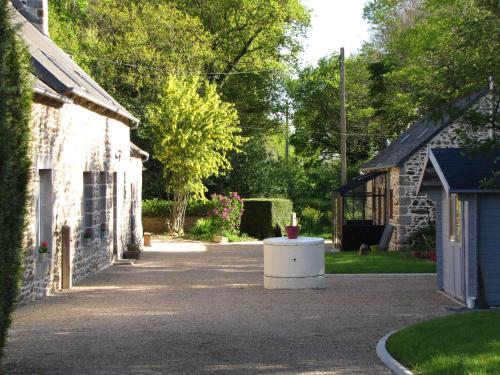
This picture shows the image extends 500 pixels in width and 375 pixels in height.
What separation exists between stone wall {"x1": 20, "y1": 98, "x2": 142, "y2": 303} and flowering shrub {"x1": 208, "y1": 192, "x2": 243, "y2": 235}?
7758 mm

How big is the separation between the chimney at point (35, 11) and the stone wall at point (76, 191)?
3.27 meters

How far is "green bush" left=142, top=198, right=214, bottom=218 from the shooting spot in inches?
1367

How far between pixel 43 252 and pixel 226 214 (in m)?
18.5

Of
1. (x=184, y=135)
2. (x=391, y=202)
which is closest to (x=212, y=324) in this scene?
(x=391, y=202)

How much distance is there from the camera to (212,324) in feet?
37.9

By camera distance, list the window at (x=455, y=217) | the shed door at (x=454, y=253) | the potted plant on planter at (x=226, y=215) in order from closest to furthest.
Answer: the shed door at (x=454, y=253) < the window at (x=455, y=217) < the potted plant on planter at (x=226, y=215)

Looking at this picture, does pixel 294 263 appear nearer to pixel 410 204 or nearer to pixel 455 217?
pixel 455 217

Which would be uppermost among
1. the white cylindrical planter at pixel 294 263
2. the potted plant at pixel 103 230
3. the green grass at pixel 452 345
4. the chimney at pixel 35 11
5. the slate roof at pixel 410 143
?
the chimney at pixel 35 11

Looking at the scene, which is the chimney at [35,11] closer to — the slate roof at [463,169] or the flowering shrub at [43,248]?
the flowering shrub at [43,248]

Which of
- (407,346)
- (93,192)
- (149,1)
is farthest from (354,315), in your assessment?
(149,1)

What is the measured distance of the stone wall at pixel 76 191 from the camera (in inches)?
554

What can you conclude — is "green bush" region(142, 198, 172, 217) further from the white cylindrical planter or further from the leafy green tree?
the white cylindrical planter

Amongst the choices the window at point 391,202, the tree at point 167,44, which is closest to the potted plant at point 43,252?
the window at point 391,202

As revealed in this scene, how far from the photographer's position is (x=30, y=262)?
1362 centimetres
